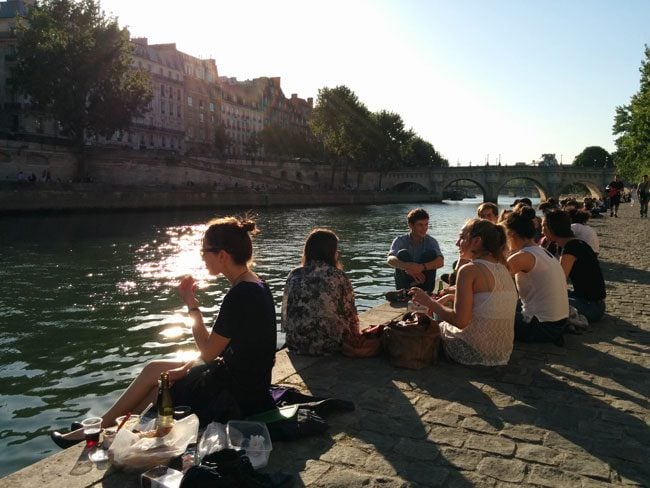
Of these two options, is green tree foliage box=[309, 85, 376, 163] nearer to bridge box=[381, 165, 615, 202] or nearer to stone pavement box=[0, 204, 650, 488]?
bridge box=[381, 165, 615, 202]

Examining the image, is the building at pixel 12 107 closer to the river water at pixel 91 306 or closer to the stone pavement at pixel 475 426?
the river water at pixel 91 306

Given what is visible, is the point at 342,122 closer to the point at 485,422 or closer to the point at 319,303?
the point at 319,303

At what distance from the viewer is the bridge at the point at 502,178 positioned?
80125 mm

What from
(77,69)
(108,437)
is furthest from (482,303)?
(77,69)

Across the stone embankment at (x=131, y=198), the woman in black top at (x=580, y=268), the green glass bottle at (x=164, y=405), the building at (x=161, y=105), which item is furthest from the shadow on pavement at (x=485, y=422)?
the building at (x=161, y=105)

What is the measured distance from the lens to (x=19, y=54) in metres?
43.4

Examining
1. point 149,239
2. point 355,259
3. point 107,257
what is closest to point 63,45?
point 149,239

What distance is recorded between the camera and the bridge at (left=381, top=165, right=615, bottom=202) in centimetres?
8012

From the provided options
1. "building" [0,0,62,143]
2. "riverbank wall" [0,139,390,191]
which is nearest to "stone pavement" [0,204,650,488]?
"riverbank wall" [0,139,390,191]

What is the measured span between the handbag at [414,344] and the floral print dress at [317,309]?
487 millimetres

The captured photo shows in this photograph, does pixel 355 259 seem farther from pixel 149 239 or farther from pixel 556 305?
pixel 556 305

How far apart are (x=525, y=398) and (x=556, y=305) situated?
67.6 inches

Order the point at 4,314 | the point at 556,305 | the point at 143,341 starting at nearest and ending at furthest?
the point at 556,305, the point at 143,341, the point at 4,314

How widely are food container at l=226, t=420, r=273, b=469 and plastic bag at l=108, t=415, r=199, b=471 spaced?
0.75ft
